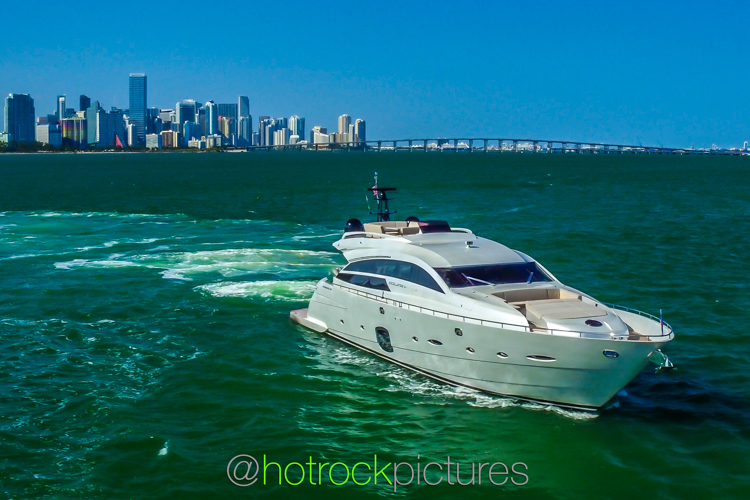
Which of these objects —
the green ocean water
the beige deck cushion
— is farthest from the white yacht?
the green ocean water

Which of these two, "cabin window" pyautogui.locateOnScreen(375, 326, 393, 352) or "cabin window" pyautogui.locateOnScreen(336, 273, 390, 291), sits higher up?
"cabin window" pyautogui.locateOnScreen(336, 273, 390, 291)

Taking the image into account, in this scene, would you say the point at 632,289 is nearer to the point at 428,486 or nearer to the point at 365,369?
the point at 365,369

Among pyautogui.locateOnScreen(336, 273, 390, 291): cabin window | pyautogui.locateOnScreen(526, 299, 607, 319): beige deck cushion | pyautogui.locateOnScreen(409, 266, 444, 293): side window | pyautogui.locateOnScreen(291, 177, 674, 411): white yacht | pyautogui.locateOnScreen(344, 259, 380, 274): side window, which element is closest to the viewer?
pyautogui.locateOnScreen(291, 177, 674, 411): white yacht

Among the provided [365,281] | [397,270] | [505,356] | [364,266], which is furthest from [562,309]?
[364,266]

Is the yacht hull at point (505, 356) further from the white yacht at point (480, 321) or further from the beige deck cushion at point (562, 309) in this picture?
the beige deck cushion at point (562, 309)

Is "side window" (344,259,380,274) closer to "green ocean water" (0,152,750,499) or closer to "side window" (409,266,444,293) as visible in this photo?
"side window" (409,266,444,293)

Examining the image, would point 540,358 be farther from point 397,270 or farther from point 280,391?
point 280,391

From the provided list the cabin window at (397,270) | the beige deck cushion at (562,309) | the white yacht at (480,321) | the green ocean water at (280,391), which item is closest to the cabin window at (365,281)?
the white yacht at (480,321)
